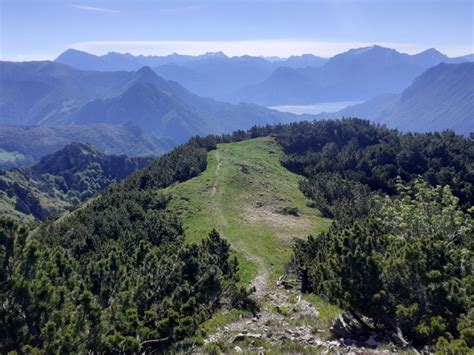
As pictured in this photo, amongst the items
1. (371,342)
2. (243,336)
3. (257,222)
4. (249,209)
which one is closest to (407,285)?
(371,342)

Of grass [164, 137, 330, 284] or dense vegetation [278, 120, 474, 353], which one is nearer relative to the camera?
dense vegetation [278, 120, 474, 353]

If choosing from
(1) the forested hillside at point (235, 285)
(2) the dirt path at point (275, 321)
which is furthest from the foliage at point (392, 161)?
(2) the dirt path at point (275, 321)

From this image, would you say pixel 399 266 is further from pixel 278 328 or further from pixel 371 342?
pixel 278 328

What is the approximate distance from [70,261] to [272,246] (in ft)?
93.4

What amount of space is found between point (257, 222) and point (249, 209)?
24.1 feet

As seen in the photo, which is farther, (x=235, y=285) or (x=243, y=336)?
(x=235, y=285)

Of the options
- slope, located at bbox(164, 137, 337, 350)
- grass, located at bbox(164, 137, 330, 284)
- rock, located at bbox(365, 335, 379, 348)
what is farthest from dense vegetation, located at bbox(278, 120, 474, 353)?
grass, located at bbox(164, 137, 330, 284)

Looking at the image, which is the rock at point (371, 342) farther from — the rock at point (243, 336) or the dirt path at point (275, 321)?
the rock at point (243, 336)

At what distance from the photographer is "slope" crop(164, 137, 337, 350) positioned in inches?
1001

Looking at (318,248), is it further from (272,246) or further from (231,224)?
(231,224)

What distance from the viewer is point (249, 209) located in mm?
68375

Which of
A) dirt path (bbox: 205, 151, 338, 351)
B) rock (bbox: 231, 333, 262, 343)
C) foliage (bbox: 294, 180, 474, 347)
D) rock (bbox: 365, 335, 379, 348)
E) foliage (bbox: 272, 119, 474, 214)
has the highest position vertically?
foliage (bbox: 294, 180, 474, 347)

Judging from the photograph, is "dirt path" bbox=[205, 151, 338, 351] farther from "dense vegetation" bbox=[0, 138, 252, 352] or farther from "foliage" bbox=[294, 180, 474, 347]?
"foliage" bbox=[294, 180, 474, 347]

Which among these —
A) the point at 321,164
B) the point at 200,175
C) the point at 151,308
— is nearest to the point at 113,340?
the point at 151,308
